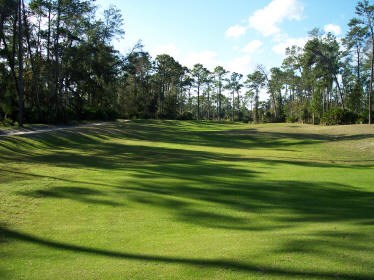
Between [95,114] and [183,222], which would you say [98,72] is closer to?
[95,114]

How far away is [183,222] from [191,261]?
8.30ft

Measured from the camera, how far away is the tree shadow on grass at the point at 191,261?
4129mm

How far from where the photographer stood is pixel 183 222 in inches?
294

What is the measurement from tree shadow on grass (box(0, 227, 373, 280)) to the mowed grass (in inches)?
0.7

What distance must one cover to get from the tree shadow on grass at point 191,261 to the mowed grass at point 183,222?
0.06ft

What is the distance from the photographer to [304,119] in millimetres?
66625

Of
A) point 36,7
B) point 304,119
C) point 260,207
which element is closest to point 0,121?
point 36,7

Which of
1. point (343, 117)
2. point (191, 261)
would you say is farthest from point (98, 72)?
point (191, 261)

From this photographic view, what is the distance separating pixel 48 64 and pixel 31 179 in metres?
41.6

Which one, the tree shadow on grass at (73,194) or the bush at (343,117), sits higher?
the bush at (343,117)

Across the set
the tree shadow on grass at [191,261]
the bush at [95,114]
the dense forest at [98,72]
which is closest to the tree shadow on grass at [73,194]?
the tree shadow on grass at [191,261]

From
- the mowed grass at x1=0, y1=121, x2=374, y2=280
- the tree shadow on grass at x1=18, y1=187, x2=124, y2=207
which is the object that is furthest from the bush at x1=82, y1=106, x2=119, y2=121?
the tree shadow on grass at x1=18, y1=187, x2=124, y2=207

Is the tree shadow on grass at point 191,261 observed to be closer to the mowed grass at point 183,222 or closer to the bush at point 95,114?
the mowed grass at point 183,222

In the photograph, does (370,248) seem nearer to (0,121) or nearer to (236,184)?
(236,184)
